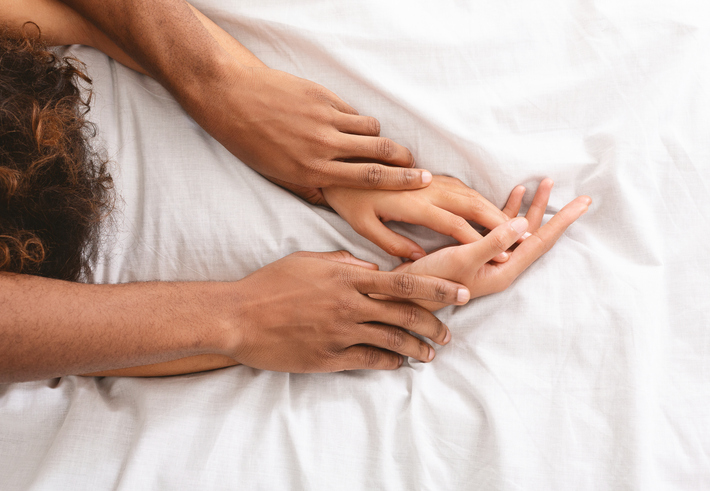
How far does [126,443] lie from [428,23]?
37.9 inches

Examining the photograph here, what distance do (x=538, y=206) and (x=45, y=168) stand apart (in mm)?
906

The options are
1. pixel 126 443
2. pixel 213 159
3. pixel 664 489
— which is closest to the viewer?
pixel 664 489

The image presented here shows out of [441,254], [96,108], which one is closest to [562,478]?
[441,254]

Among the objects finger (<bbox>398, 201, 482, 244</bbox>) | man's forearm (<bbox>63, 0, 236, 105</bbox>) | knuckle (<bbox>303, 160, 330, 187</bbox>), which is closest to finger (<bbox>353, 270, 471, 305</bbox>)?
finger (<bbox>398, 201, 482, 244</bbox>)

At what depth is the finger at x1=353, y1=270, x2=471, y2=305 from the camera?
2.46ft

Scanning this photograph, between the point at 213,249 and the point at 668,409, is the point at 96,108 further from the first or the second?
the point at 668,409

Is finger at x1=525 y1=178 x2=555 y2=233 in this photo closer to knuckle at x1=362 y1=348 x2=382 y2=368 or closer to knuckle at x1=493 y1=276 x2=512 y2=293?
knuckle at x1=493 y1=276 x2=512 y2=293

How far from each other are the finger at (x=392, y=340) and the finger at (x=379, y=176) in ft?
0.89

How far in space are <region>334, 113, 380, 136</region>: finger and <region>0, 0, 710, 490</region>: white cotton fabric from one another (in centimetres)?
3

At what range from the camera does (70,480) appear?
0.74m

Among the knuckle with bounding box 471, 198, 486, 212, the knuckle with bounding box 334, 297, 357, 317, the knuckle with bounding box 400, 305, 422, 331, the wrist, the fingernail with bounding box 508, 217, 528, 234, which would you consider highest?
the fingernail with bounding box 508, 217, 528, 234

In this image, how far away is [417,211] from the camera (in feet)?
2.78

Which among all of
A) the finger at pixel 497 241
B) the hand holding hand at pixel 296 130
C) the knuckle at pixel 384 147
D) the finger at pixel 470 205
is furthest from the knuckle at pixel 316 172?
the finger at pixel 497 241

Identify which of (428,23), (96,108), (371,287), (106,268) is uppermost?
(428,23)
